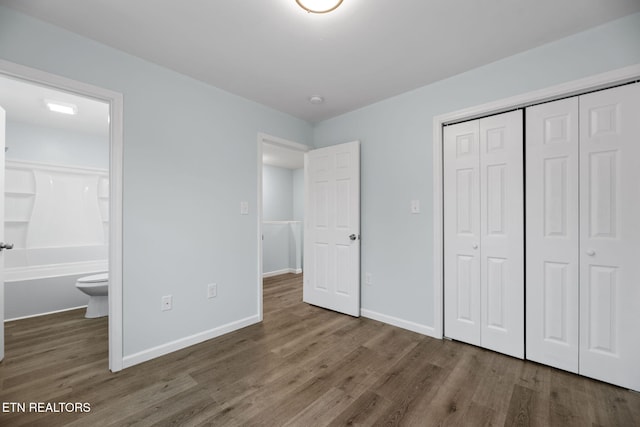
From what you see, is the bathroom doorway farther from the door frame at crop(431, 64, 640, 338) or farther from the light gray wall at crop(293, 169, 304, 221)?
the door frame at crop(431, 64, 640, 338)

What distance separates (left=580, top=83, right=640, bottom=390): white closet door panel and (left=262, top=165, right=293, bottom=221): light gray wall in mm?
5147

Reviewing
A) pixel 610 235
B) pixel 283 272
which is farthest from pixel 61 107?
pixel 610 235

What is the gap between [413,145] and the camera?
2791mm

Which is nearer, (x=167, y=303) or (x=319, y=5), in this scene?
(x=319, y=5)

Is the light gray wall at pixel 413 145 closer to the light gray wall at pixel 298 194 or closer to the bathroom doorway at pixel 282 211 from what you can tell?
the bathroom doorway at pixel 282 211

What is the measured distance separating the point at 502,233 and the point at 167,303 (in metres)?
2.82

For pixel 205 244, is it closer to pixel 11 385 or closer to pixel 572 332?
pixel 11 385

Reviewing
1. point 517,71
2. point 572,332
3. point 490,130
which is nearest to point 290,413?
point 572,332

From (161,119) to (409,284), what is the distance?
2693 mm

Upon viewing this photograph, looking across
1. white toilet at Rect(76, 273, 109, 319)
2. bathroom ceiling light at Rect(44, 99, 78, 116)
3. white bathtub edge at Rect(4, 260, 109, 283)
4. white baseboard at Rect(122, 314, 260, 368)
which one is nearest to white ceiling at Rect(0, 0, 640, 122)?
bathroom ceiling light at Rect(44, 99, 78, 116)

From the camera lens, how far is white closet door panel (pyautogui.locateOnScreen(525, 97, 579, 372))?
200cm

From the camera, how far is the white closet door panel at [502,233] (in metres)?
2.22

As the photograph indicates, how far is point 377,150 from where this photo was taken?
3.07m

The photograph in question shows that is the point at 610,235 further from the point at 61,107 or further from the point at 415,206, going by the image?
the point at 61,107
